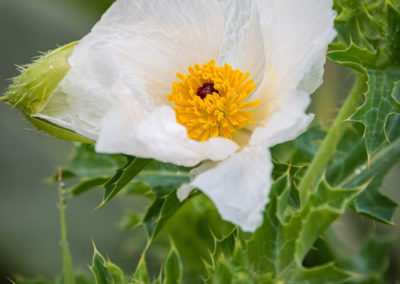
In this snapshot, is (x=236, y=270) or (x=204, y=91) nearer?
(x=236, y=270)

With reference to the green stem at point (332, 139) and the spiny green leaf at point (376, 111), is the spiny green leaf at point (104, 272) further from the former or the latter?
the spiny green leaf at point (376, 111)

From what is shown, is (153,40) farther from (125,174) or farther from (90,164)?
(90,164)

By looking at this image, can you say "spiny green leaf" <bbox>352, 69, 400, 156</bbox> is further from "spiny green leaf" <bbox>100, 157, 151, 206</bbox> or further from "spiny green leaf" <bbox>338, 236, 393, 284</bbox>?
"spiny green leaf" <bbox>338, 236, 393, 284</bbox>

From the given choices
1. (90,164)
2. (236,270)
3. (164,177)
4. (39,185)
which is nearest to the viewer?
(236,270)

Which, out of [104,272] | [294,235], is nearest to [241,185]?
[294,235]

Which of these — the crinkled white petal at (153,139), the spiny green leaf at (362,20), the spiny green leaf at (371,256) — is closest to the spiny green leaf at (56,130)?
the crinkled white petal at (153,139)

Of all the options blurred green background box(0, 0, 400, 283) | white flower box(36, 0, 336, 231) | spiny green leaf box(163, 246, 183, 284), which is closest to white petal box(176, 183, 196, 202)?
white flower box(36, 0, 336, 231)

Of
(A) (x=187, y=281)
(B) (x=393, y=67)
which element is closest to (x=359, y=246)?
(A) (x=187, y=281)
